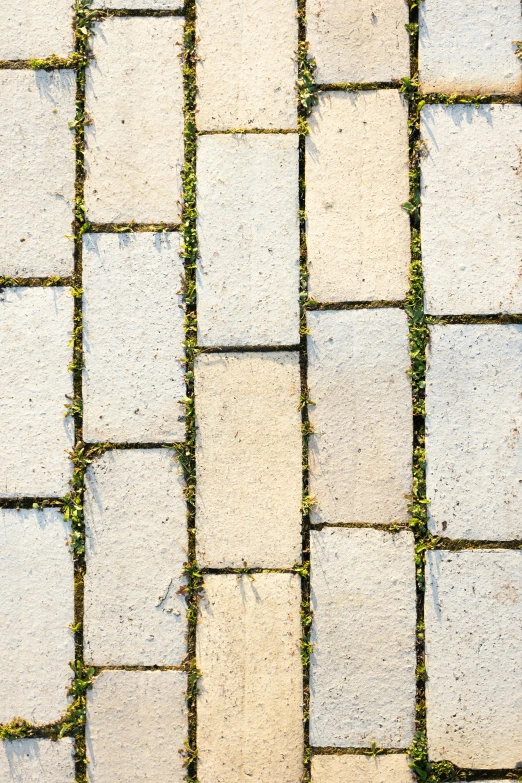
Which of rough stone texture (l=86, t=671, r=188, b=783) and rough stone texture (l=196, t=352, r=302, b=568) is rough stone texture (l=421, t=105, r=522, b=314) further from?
rough stone texture (l=86, t=671, r=188, b=783)

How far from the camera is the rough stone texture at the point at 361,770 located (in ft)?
9.07

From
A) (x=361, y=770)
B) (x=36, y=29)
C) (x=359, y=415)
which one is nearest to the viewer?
(x=361, y=770)

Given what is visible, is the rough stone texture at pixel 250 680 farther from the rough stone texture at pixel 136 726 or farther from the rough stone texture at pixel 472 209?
the rough stone texture at pixel 472 209

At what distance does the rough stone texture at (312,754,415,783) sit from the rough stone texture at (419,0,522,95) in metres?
2.81

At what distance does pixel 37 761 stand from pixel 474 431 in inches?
88.8

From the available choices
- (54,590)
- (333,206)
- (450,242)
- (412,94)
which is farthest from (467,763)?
(412,94)

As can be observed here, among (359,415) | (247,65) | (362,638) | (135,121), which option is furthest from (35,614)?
(247,65)

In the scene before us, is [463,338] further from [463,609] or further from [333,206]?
[463,609]

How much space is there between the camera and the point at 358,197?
9.56 ft

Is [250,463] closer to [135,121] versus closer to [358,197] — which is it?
[358,197]

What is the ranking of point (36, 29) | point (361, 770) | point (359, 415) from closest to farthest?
point (361, 770), point (359, 415), point (36, 29)

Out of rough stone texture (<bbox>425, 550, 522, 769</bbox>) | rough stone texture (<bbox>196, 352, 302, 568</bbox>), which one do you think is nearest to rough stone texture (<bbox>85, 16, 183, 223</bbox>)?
rough stone texture (<bbox>196, 352, 302, 568</bbox>)

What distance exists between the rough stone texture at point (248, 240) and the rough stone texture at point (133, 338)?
0.50ft

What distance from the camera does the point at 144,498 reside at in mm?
2863
